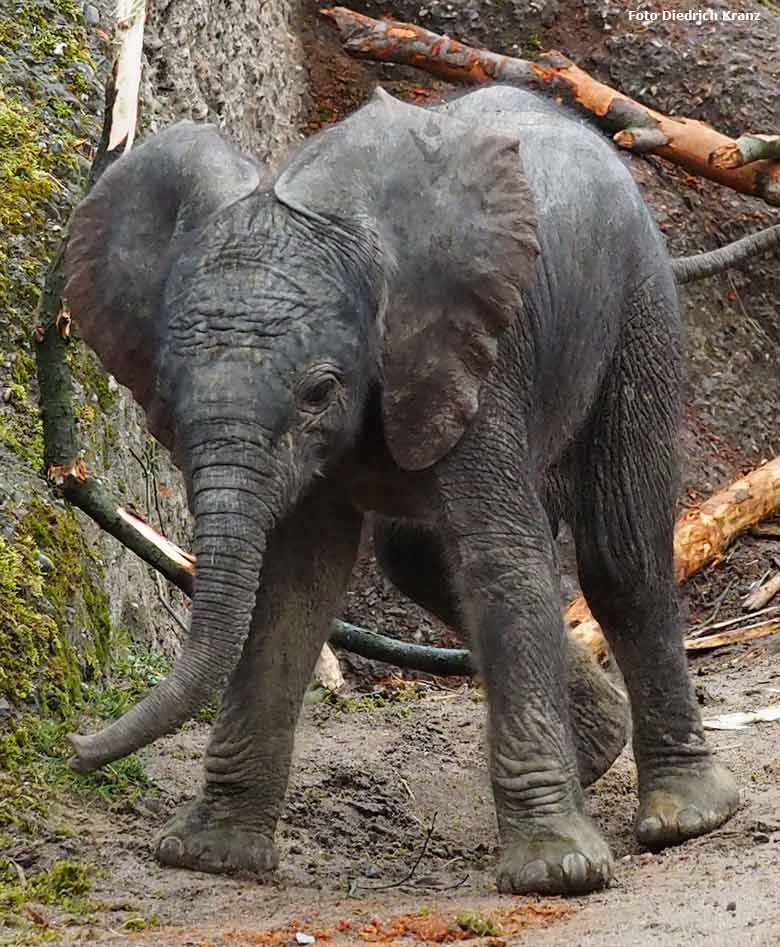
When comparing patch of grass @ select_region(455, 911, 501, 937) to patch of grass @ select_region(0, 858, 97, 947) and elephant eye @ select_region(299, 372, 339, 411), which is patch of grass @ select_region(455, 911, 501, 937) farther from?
elephant eye @ select_region(299, 372, 339, 411)

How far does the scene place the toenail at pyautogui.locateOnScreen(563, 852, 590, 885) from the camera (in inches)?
219

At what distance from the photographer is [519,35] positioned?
13.8 metres

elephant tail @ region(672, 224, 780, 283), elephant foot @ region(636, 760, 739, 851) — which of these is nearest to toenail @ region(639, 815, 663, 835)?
elephant foot @ region(636, 760, 739, 851)

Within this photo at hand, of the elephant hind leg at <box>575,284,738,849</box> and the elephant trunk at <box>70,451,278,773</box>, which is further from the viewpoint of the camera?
the elephant hind leg at <box>575,284,738,849</box>

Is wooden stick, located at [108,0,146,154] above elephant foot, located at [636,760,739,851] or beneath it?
above

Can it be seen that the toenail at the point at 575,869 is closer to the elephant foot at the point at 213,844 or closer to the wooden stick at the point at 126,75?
the elephant foot at the point at 213,844

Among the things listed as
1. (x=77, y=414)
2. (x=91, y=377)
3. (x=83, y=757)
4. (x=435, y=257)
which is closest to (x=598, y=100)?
(x=91, y=377)

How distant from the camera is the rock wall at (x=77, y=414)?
7.02 meters

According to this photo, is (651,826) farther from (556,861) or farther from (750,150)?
(750,150)

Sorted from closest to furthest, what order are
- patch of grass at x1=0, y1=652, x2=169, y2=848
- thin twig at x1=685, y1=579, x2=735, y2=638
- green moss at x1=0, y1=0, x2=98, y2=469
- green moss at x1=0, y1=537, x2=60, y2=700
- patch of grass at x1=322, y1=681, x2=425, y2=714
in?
patch of grass at x1=0, y1=652, x2=169, y2=848 → green moss at x1=0, y1=537, x2=60, y2=700 → green moss at x1=0, y1=0, x2=98, y2=469 → patch of grass at x1=322, y1=681, x2=425, y2=714 → thin twig at x1=685, y1=579, x2=735, y2=638

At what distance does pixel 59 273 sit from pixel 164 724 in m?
2.34

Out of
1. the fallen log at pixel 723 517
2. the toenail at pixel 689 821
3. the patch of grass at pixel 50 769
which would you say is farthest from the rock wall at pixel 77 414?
the fallen log at pixel 723 517

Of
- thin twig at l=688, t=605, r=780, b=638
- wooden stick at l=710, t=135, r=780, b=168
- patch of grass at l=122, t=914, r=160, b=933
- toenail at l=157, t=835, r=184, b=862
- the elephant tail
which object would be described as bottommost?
patch of grass at l=122, t=914, r=160, b=933

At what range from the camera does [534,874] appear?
18.3 feet
